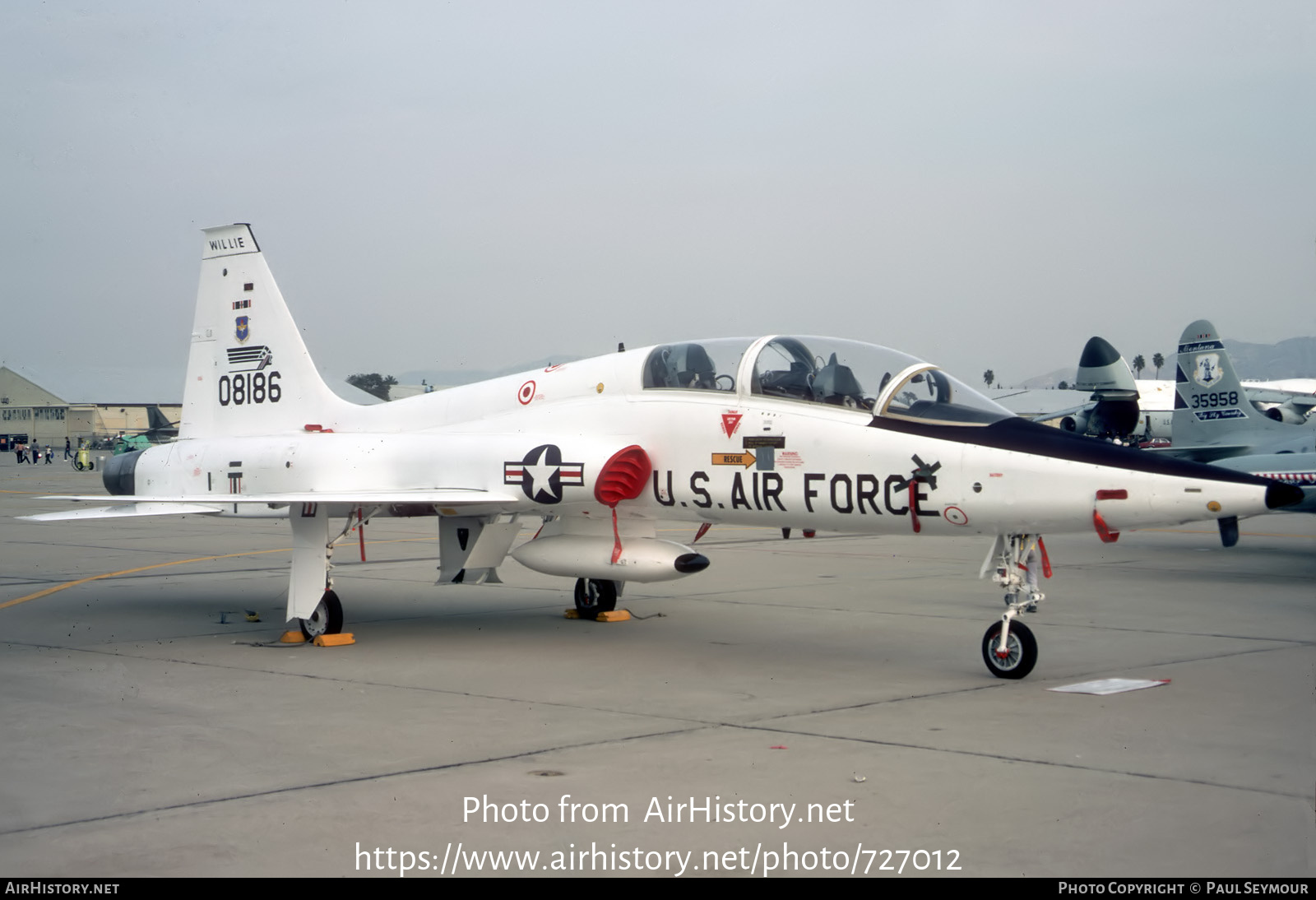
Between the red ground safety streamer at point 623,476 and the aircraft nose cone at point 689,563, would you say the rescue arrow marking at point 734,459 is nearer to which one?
the red ground safety streamer at point 623,476

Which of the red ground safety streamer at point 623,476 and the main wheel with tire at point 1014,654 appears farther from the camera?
the red ground safety streamer at point 623,476

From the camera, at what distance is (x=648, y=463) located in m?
9.26

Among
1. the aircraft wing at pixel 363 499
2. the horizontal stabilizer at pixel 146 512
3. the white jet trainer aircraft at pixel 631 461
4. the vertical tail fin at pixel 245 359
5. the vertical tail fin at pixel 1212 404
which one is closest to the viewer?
the white jet trainer aircraft at pixel 631 461

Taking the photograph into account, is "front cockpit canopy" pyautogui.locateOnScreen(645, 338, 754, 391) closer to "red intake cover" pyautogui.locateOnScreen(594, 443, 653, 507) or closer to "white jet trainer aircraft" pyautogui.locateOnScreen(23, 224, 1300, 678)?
"white jet trainer aircraft" pyautogui.locateOnScreen(23, 224, 1300, 678)

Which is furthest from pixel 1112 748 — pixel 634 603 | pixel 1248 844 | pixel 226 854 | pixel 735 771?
pixel 634 603

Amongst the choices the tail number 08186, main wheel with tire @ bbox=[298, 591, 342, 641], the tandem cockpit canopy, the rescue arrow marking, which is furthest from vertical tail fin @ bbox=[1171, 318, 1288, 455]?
main wheel with tire @ bbox=[298, 591, 342, 641]

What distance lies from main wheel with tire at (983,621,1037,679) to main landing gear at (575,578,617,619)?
13.4ft

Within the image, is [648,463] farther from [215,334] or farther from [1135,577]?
[1135,577]

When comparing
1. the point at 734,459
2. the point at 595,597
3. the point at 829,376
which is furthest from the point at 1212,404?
the point at 734,459

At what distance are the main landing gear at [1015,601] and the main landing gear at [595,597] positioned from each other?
4094mm

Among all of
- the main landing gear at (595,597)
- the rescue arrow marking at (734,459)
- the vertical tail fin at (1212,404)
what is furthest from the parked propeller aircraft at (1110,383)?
the rescue arrow marking at (734,459)

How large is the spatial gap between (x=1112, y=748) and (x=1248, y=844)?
153 centimetres

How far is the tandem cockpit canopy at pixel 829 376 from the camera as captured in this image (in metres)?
8.22

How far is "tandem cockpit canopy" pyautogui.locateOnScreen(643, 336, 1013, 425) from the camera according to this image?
324 inches
